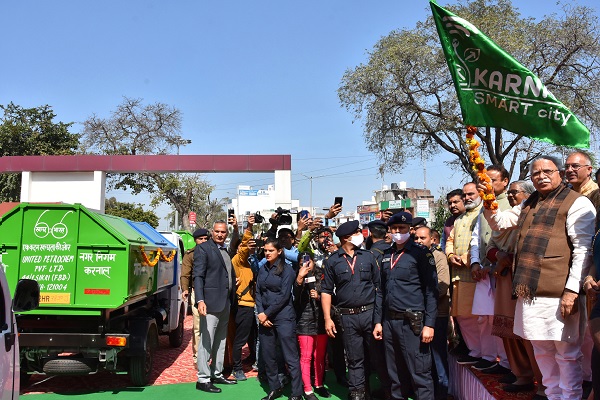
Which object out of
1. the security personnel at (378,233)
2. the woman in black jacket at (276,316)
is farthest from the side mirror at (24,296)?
the security personnel at (378,233)

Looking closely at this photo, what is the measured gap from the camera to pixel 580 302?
13.6ft

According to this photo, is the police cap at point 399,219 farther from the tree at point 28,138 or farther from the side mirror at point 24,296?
the tree at point 28,138

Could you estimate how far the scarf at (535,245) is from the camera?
13.5ft

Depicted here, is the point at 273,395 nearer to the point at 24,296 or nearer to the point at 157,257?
the point at 157,257

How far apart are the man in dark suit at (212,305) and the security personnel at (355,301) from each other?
1572 mm

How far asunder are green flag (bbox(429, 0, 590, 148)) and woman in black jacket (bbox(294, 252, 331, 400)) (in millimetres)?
2506

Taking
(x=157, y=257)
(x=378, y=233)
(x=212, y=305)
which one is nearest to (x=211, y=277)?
(x=212, y=305)

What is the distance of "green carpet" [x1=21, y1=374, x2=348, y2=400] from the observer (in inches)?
255

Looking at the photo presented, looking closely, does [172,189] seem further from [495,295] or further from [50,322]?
[495,295]

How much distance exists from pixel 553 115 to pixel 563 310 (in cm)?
156

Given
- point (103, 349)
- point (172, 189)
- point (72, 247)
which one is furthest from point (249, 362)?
point (172, 189)

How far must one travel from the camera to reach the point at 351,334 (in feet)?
19.1

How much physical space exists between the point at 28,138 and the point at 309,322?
32177 mm

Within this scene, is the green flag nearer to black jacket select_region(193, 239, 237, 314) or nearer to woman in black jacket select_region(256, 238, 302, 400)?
woman in black jacket select_region(256, 238, 302, 400)
